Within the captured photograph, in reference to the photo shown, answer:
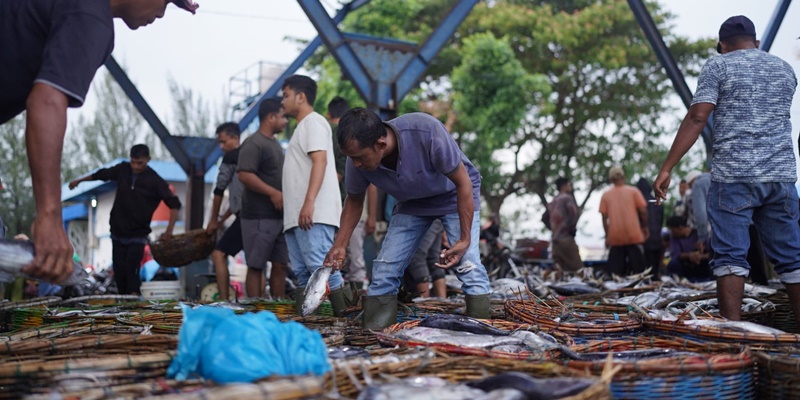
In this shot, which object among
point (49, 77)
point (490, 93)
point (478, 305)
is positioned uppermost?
point (490, 93)

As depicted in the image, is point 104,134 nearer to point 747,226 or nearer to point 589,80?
point 589,80

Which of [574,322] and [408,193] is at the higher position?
[408,193]

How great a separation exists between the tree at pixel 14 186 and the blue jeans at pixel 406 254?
23.6 m

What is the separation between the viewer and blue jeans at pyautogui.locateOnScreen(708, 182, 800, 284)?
15.8ft

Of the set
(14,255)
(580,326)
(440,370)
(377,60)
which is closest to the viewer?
(14,255)

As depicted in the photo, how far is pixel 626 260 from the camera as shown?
39.3 ft

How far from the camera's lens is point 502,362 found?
3002mm

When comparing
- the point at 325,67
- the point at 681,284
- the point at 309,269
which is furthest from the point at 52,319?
the point at 325,67

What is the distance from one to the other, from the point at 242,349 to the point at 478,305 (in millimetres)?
2780

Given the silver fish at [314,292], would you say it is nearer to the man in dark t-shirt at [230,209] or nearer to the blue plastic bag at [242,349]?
the blue plastic bag at [242,349]

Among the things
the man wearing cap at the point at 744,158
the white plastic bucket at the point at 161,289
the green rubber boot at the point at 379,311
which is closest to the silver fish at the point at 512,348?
the green rubber boot at the point at 379,311

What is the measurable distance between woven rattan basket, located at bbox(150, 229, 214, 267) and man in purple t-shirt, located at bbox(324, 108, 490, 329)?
4.32 m

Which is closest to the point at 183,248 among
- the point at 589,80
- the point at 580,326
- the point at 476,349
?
the point at 580,326

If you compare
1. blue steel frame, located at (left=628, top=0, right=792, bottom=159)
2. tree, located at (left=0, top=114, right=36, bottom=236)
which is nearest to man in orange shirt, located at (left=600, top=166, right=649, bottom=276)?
blue steel frame, located at (left=628, top=0, right=792, bottom=159)
